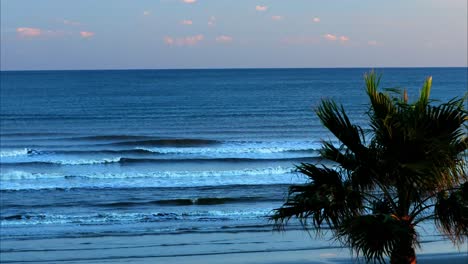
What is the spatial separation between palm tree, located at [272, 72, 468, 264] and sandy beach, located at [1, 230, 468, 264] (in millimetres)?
5623

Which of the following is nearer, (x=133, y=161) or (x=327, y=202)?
(x=327, y=202)

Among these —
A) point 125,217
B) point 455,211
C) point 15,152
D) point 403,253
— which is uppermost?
point 455,211

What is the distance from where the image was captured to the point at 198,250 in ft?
48.2

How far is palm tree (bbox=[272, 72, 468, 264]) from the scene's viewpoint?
23.3 feet

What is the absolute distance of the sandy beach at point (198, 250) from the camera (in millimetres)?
13477

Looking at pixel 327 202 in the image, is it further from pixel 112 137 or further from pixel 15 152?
pixel 112 137

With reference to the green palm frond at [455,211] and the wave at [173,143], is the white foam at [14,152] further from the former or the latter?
the green palm frond at [455,211]

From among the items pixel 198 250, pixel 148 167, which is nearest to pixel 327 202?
pixel 198 250

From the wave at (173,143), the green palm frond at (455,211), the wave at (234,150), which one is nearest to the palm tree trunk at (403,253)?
the green palm frond at (455,211)

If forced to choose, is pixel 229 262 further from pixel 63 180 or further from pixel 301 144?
pixel 301 144

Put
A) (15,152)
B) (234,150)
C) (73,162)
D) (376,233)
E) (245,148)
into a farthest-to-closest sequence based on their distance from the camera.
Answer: (245,148) → (234,150) → (15,152) → (73,162) → (376,233)

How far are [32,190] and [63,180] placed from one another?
95.2 inches

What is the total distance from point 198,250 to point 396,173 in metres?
7.97

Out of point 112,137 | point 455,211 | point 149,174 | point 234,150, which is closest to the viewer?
point 455,211
